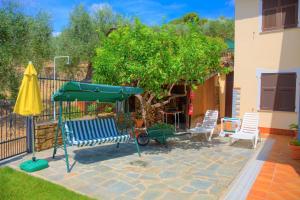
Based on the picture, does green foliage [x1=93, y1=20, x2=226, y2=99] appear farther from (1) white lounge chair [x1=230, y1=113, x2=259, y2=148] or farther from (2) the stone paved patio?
(1) white lounge chair [x1=230, y1=113, x2=259, y2=148]

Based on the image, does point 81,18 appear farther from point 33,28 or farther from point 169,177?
point 169,177

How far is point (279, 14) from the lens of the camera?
11797 millimetres

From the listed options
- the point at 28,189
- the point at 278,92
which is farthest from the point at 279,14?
the point at 28,189

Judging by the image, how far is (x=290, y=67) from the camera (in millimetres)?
11562

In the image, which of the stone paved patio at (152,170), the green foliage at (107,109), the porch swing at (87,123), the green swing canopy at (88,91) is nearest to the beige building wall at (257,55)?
the stone paved patio at (152,170)

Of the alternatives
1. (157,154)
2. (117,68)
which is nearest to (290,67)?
(157,154)

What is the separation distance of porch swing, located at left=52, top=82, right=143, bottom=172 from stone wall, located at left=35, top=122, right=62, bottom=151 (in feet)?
3.59

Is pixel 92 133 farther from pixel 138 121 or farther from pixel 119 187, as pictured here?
pixel 138 121

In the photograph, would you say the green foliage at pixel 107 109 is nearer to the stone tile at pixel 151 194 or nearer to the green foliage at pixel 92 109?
the green foliage at pixel 92 109

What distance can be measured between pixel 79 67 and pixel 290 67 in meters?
12.8

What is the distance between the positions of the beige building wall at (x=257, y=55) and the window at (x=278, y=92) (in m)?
0.20

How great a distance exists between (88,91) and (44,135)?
8.98 feet

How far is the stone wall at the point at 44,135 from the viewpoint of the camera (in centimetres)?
854

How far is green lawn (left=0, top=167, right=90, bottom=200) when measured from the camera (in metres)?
5.15
